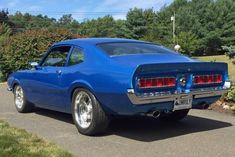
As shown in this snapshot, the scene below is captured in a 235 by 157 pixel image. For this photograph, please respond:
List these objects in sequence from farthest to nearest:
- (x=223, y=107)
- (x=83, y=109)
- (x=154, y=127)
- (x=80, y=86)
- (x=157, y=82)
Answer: (x=223, y=107) → (x=154, y=127) → (x=83, y=109) → (x=80, y=86) → (x=157, y=82)

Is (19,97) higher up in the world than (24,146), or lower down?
higher up

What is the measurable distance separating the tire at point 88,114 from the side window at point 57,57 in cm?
90

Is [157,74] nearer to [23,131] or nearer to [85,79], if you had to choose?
[85,79]

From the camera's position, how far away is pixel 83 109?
25.3 ft

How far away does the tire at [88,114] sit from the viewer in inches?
287

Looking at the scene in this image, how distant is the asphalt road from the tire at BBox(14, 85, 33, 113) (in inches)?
5.8

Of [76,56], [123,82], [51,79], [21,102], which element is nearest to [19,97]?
[21,102]

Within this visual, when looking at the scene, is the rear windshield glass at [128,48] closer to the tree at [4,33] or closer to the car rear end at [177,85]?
the car rear end at [177,85]

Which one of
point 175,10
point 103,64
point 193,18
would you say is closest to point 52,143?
point 103,64

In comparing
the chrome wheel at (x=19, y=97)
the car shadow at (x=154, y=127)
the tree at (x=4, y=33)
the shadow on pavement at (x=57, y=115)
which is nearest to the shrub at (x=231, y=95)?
the car shadow at (x=154, y=127)

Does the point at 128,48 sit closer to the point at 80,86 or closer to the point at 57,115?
the point at 80,86

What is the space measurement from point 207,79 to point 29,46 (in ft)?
39.7

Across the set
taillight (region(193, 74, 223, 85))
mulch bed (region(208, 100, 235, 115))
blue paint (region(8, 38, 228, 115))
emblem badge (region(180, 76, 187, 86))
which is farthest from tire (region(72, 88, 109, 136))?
mulch bed (region(208, 100, 235, 115))

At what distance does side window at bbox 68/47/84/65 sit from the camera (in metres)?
7.92
